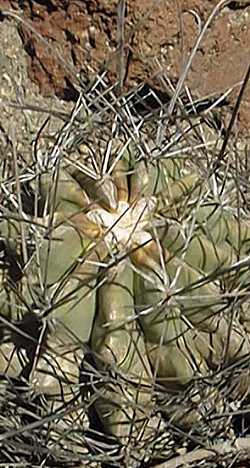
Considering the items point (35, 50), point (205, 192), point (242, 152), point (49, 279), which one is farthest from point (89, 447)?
point (35, 50)

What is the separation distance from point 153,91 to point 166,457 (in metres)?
0.62

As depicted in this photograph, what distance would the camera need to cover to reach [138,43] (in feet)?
6.35

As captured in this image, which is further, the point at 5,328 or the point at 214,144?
the point at 214,144

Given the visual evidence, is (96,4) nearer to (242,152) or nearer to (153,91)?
(153,91)

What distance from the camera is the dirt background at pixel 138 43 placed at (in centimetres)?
193

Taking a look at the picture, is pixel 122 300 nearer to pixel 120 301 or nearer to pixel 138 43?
pixel 120 301

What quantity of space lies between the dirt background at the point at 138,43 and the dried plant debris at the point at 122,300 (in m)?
0.29

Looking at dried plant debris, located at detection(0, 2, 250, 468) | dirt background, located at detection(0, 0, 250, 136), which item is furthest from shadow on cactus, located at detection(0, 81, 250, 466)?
dirt background, located at detection(0, 0, 250, 136)

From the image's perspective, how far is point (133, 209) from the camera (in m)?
1.55

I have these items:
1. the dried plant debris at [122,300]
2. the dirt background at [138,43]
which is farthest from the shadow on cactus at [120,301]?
the dirt background at [138,43]

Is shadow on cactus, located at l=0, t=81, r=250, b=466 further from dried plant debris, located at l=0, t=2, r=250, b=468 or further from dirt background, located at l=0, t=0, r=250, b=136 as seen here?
dirt background, located at l=0, t=0, r=250, b=136

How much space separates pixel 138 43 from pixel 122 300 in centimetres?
60

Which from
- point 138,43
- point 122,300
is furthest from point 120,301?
point 138,43

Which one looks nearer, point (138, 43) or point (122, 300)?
point (122, 300)
